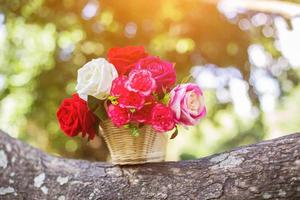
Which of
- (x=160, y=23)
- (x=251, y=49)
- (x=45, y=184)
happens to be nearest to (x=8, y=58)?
(x=160, y=23)

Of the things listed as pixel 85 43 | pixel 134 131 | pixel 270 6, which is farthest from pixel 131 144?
pixel 85 43

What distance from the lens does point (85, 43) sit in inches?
163

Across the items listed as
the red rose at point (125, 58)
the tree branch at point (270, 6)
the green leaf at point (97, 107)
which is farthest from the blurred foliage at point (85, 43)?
the green leaf at point (97, 107)

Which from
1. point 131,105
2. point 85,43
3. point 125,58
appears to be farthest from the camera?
point 85,43

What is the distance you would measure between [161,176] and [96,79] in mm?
312

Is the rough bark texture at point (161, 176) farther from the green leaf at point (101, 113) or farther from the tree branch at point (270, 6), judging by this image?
the tree branch at point (270, 6)

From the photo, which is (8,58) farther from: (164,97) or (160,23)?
(164,97)

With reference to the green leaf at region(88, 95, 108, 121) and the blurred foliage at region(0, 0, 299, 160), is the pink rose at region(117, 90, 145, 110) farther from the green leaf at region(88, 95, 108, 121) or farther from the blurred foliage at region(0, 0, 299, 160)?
the blurred foliage at region(0, 0, 299, 160)

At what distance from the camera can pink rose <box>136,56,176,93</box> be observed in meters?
1.36

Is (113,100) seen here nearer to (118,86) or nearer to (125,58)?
(118,86)

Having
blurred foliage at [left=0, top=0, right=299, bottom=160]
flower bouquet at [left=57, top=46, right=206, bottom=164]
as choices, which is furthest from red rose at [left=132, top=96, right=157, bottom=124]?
blurred foliage at [left=0, top=0, right=299, bottom=160]

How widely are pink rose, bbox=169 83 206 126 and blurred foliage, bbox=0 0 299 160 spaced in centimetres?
251

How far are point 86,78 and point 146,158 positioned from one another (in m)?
0.27

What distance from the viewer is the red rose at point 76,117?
4.54 feet
